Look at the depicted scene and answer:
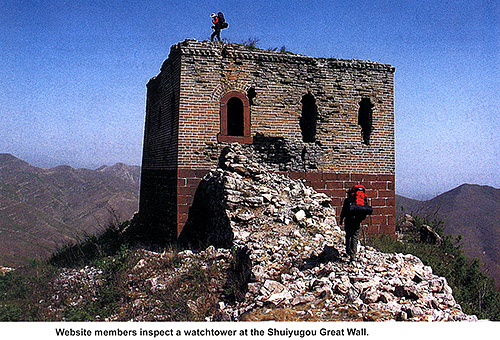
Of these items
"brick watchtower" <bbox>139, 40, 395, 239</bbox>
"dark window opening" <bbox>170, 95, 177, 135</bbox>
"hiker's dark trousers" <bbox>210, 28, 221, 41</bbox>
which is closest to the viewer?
"brick watchtower" <bbox>139, 40, 395, 239</bbox>

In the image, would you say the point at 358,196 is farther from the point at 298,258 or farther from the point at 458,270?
the point at 458,270

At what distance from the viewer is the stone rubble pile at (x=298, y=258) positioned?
5.55 meters

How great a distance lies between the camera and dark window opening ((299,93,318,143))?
450 inches

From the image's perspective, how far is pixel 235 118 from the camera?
11320mm

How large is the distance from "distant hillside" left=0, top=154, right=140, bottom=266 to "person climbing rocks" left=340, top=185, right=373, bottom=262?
17.9 metres

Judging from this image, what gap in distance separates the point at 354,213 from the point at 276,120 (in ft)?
16.3

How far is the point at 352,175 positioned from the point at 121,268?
700 centimetres

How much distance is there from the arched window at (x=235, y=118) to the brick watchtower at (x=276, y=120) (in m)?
0.03

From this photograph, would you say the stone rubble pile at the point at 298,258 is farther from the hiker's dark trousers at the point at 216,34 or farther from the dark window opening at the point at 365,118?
the hiker's dark trousers at the point at 216,34

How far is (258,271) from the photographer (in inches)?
255

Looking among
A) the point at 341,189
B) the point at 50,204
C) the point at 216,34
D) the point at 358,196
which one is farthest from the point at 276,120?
the point at 50,204

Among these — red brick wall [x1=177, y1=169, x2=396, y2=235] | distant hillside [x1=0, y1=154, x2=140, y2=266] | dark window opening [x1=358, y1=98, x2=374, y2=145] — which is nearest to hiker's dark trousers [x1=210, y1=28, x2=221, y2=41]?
red brick wall [x1=177, y1=169, x2=396, y2=235]

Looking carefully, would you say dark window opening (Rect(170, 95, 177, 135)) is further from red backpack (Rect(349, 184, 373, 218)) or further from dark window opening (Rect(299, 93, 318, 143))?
red backpack (Rect(349, 184, 373, 218))

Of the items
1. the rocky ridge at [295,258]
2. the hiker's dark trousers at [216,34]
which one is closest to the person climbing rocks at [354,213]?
the rocky ridge at [295,258]
